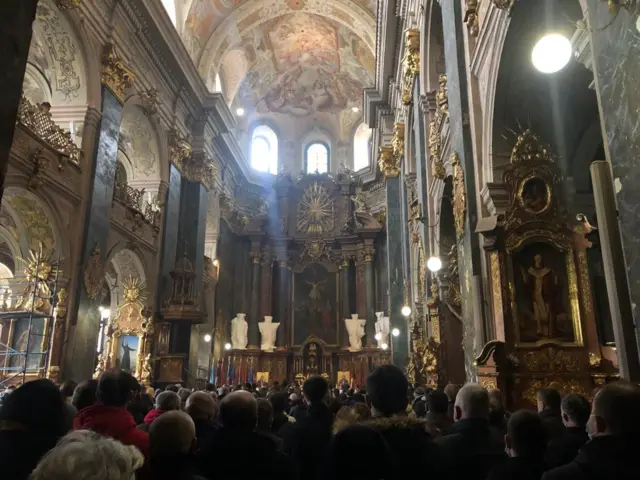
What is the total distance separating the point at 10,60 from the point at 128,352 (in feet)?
48.7

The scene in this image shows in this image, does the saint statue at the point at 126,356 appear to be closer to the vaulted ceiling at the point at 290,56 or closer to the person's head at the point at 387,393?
the vaulted ceiling at the point at 290,56

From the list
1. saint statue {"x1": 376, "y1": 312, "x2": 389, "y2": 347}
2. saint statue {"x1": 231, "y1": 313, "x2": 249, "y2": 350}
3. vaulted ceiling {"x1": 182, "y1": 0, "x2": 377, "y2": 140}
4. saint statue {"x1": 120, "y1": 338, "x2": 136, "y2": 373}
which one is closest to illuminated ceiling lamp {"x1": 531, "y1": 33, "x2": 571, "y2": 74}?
saint statue {"x1": 120, "y1": 338, "x2": 136, "y2": 373}

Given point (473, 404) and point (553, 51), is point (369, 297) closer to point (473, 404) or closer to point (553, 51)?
point (553, 51)

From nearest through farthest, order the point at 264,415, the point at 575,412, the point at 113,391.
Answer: the point at 575,412, the point at 113,391, the point at 264,415

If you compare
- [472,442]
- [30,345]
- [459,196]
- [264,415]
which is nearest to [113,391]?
[264,415]

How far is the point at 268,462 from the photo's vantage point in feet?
8.96

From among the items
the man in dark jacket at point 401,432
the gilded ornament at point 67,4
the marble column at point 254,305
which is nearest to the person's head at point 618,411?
the man in dark jacket at point 401,432

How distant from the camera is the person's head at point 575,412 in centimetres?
329

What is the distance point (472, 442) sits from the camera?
300 cm

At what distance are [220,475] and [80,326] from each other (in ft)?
34.9

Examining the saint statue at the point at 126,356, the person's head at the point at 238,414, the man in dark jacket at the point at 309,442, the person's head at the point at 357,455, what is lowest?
the man in dark jacket at the point at 309,442

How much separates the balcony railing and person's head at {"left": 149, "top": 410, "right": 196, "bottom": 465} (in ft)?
32.4

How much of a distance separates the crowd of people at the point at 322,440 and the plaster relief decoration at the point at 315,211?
24.6 metres

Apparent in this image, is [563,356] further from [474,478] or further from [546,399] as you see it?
[474,478]
